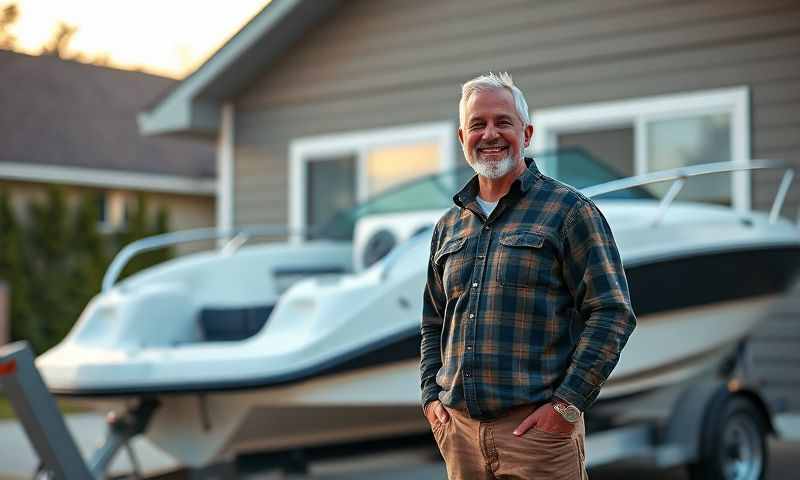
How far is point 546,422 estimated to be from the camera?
2.88m

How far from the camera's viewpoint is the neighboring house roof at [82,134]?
18.6m

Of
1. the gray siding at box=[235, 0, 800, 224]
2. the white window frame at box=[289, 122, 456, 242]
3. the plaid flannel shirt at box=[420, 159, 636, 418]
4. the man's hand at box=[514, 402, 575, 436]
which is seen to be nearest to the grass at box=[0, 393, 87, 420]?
the gray siding at box=[235, 0, 800, 224]

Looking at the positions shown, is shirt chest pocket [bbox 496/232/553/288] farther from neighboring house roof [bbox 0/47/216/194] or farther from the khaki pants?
neighboring house roof [bbox 0/47/216/194]

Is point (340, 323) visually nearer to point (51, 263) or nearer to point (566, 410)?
point (566, 410)

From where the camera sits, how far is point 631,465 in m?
7.70

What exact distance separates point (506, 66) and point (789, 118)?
2.48m

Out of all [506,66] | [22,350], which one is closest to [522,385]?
[22,350]

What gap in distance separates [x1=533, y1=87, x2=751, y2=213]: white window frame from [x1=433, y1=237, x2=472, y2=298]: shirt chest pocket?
5370 mm

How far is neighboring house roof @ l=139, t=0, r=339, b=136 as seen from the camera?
10.7 m

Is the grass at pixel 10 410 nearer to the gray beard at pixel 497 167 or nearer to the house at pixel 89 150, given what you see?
the house at pixel 89 150

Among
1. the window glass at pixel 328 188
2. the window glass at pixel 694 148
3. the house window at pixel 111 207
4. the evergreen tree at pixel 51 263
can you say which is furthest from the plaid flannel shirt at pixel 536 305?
the house window at pixel 111 207

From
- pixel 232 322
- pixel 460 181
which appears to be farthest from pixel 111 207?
pixel 232 322

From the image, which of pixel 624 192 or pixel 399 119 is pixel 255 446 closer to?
pixel 624 192

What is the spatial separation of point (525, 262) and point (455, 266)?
229 millimetres
